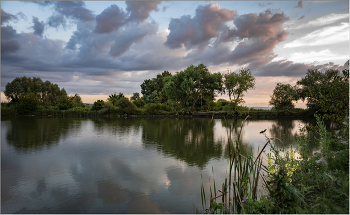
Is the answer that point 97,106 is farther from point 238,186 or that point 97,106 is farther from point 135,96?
point 238,186

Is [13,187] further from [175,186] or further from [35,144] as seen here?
[35,144]

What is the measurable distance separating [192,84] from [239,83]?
6.63 metres

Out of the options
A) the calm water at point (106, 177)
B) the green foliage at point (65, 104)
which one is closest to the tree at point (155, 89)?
the green foliage at point (65, 104)

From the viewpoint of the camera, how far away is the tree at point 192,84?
3052 centimetres

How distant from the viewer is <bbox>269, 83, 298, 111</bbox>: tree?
29.9 metres

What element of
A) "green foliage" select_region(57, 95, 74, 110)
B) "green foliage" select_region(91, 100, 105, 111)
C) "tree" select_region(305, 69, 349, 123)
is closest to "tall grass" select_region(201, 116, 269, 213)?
"tree" select_region(305, 69, 349, 123)

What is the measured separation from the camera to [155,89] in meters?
49.0

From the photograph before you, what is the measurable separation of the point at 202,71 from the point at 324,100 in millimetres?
27606

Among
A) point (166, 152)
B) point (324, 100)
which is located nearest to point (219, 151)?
point (166, 152)

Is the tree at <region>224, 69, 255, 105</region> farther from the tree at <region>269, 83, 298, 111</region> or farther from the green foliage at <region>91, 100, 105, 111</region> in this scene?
the green foliage at <region>91, 100, 105, 111</region>

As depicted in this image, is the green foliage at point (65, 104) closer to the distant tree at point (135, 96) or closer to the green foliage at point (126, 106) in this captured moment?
the green foliage at point (126, 106)

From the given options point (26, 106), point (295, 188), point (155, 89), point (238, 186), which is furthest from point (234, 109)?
point (26, 106)

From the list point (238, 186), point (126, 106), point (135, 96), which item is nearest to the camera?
point (238, 186)

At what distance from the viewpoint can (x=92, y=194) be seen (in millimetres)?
4625
